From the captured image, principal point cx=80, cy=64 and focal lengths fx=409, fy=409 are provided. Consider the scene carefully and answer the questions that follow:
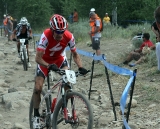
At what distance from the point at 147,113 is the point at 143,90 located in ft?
5.69

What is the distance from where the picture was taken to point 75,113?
5645 millimetres

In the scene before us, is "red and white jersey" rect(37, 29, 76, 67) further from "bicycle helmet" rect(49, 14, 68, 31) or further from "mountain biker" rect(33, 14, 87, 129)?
"bicycle helmet" rect(49, 14, 68, 31)

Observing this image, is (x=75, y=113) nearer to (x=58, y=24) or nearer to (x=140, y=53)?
(x=58, y=24)

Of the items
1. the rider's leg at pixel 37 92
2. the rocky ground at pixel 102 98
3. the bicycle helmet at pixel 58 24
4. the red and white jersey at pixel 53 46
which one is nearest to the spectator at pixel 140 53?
the rocky ground at pixel 102 98

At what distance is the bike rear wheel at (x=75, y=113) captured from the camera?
17.9 feet

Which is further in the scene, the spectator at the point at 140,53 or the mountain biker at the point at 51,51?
the spectator at the point at 140,53

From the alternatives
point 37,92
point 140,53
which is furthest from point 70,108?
point 140,53

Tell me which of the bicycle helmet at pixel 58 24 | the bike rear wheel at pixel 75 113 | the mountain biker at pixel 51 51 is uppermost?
the bicycle helmet at pixel 58 24

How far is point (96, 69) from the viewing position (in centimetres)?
1233

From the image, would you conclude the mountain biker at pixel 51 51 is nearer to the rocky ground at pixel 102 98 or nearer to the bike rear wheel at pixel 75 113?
the bike rear wheel at pixel 75 113

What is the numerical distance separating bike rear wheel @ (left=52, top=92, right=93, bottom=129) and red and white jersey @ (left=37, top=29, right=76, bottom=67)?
92 cm

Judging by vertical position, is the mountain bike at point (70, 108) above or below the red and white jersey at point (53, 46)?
below

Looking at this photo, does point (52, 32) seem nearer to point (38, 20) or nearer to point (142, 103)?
point (142, 103)

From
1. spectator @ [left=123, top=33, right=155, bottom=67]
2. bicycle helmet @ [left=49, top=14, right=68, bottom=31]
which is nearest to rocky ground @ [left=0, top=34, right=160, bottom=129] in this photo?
spectator @ [left=123, top=33, right=155, bottom=67]
